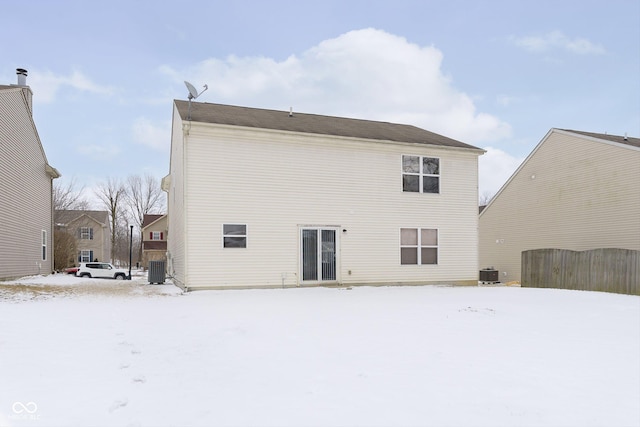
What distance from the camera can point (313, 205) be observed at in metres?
15.1

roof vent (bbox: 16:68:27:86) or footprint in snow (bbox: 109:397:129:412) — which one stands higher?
roof vent (bbox: 16:68:27:86)

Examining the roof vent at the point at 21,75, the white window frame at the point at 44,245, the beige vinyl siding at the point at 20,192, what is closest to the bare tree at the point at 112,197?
the white window frame at the point at 44,245

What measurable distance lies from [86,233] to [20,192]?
108ft

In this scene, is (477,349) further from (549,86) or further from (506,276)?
(506,276)

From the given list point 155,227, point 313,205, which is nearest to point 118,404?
point 313,205

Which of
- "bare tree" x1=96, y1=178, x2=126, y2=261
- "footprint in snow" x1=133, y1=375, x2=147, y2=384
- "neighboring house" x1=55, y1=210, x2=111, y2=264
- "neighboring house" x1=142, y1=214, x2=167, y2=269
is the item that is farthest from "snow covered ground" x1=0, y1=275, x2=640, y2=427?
"bare tree" x1=96, y1=178, x2=126, y2=261

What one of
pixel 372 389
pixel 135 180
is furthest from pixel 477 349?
pixel 135 180

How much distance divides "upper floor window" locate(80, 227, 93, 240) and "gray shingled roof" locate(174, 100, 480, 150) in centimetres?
3723

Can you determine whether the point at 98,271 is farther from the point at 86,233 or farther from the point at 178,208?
the point at 86,233

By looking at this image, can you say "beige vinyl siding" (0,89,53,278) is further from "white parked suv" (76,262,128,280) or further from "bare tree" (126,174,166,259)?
"bare tree" (126,174,166,259)

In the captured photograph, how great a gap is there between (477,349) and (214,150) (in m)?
10.2

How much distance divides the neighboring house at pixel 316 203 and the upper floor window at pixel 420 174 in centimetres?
4

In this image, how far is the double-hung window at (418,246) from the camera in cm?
1631

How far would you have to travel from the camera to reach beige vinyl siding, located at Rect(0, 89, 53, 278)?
16.2m
